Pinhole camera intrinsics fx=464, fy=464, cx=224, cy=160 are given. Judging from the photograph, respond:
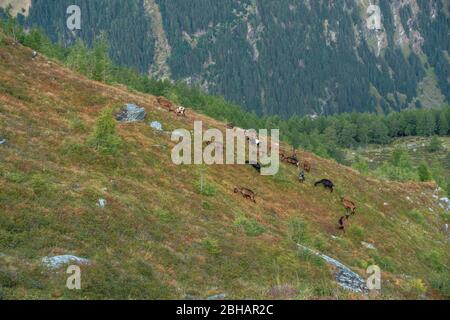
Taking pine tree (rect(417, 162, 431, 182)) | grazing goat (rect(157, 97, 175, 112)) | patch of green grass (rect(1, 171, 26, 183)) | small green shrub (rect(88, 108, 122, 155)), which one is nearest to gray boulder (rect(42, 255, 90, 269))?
patch of green grass (rect(1, 171, 26, 183))

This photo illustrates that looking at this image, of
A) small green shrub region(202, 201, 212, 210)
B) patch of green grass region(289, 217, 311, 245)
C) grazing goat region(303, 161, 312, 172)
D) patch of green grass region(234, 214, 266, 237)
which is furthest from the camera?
grazing goat region(303, 161, 312, 172)

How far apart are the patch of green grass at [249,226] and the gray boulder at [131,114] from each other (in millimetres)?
19607

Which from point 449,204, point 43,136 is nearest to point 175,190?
point 43,136

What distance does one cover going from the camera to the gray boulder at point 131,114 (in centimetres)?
4525

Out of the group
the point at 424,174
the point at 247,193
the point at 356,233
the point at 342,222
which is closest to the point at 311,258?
the point at 247,193

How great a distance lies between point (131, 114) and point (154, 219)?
74.5 feet

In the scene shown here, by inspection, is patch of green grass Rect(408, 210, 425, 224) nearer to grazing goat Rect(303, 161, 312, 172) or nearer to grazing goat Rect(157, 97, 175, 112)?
grazing goat Rect(303, 161, 312, 172)

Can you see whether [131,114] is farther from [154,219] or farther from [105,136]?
[154,219]

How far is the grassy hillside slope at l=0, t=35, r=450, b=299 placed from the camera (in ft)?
61.0

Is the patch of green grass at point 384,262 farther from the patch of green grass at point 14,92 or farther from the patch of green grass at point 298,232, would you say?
the patch of green grass at point 14,92

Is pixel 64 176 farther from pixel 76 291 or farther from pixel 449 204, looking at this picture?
pixel 449 204

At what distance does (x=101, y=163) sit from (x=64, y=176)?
523cm

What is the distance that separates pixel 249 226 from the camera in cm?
2928

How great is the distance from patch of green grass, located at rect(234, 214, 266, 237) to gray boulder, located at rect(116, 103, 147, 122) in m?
19.6
